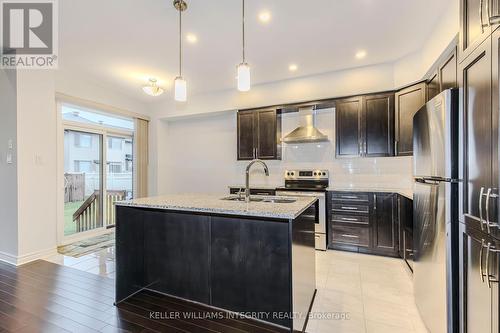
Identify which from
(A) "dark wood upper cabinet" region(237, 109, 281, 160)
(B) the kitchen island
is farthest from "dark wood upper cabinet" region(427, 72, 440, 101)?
(A) "dark wood upper cabinet" region(237, 109, 281, 160)

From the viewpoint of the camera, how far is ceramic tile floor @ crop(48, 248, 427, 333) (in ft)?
6.52

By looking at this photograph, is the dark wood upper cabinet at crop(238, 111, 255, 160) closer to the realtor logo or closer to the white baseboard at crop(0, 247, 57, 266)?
the realtor logo

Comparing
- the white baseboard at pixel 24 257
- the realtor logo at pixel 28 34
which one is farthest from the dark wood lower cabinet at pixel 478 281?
the white baseboard at pixel 24 257

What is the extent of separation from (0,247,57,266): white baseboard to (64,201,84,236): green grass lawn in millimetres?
753

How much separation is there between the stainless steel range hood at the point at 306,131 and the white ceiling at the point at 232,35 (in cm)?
69

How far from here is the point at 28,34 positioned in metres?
2.83

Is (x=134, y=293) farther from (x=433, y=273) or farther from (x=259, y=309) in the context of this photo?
(x=433, y=273)

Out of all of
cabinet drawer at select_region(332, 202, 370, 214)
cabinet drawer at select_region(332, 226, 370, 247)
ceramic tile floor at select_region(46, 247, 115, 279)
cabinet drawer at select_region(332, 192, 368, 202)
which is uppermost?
cabinet drawer at select_region(332, 192, 368, 202)

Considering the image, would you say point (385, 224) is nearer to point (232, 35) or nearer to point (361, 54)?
point (361, 54)

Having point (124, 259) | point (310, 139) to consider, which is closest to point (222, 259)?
point (124, 259)

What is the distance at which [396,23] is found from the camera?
2691 millimetres

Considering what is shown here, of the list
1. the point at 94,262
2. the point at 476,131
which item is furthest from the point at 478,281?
the point at 94,262

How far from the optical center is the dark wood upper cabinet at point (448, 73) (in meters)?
2.24

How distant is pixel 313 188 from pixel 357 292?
177 centimetres
